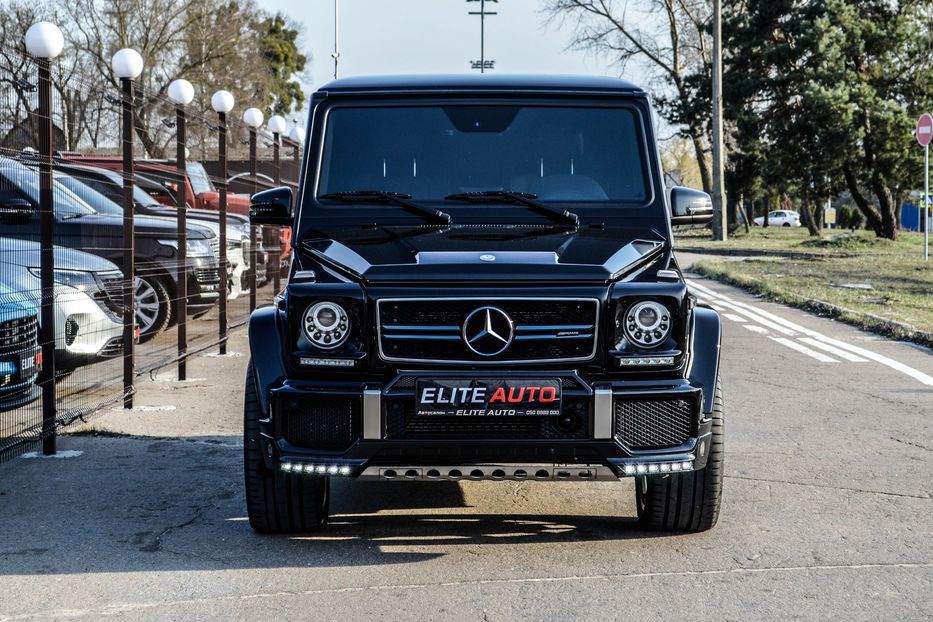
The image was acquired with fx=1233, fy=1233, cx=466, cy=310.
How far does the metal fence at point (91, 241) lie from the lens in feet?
22.9

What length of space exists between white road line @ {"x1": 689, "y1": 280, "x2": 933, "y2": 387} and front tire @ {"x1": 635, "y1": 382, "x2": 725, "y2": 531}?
212 inches

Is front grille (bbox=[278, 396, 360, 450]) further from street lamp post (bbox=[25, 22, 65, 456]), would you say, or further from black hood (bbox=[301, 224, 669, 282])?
street lamp post (bbox=[25, 22, 65, 456])

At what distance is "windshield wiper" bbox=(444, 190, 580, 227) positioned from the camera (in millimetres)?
5664

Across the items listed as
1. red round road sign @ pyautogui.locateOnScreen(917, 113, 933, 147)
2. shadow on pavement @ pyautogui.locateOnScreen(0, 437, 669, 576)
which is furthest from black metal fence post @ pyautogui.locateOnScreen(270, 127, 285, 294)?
red round road sign @ pyautogui.locateOnScreen(917, 113, 933, 147)

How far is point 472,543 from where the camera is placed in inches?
206

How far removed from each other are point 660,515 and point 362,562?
1.30 m

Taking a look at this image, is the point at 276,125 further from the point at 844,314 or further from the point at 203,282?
the point at 844,314

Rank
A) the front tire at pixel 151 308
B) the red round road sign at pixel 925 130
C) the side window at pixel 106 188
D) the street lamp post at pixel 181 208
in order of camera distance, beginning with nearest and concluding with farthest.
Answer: the side window at pixel 106 188 → the street lamp post at pixel 181 208 → the front tire at pixel 151 308 → the red round road sign at pixel 925 130

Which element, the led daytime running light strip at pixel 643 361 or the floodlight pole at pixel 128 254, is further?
the floodlight pole at pixel 128 254

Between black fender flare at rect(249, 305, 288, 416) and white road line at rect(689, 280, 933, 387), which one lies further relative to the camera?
white road line at rect(689, 280, 933, 387)

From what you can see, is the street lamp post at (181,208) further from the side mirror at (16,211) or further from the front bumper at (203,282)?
the side mirror at (16,211)

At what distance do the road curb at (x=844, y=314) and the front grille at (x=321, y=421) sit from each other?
30.4 ft

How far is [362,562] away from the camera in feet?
16.1

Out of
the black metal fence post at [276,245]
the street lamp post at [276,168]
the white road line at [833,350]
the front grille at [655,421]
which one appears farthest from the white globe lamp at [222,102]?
the front grille at [655,421]
